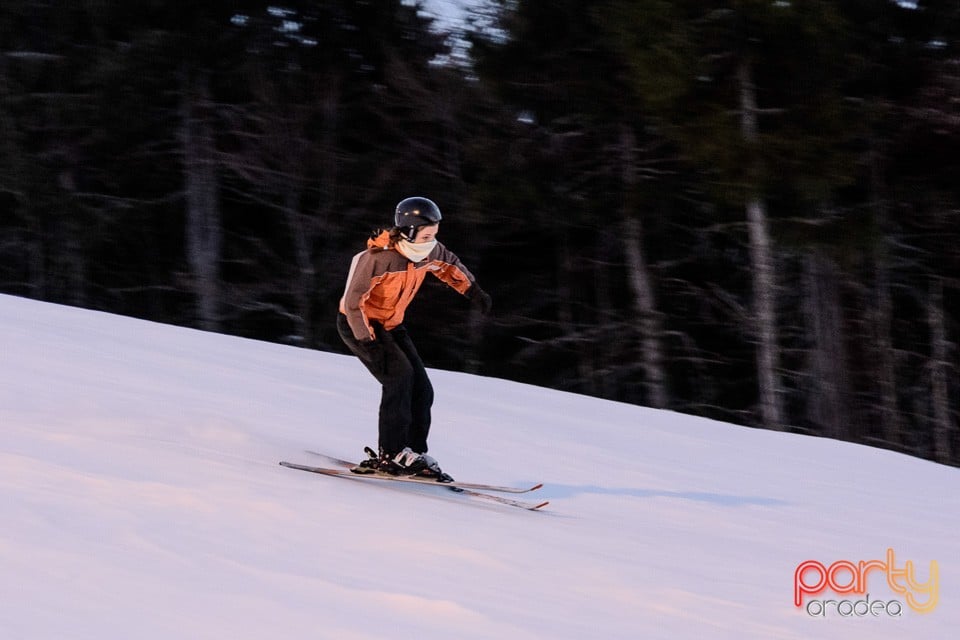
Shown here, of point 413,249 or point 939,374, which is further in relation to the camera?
point 939,374

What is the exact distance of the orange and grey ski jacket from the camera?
20.8ft

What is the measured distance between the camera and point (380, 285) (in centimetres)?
642

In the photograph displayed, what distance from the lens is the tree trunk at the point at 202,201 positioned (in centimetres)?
→ 2291

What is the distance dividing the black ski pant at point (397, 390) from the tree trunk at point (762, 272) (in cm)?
1027

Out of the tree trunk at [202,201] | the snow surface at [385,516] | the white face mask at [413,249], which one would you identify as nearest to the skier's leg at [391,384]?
the snow surface at [385,516]

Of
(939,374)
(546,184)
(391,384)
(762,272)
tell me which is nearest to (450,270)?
(391,384)

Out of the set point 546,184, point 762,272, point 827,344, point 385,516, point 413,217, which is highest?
point 413,217

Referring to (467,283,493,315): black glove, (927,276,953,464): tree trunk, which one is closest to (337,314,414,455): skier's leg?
(467,283,493,315): black glove

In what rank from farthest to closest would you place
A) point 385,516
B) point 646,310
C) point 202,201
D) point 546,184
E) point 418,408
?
point 202,201
point 646,310
point 546,184
point 418,408
point 385,516

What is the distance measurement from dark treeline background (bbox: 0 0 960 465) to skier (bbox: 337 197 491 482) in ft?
33.6

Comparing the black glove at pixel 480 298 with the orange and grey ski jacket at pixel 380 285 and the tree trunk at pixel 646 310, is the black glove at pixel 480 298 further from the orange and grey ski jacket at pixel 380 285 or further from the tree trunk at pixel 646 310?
the tree trunk at pixel 646 310

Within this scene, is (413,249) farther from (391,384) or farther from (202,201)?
(202,201)

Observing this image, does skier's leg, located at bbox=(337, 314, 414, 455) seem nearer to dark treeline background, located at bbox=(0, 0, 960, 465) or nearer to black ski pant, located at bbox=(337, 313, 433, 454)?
black ski pant, located at bbox=(337, 313, 433, 454)

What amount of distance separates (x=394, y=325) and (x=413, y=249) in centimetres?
46
